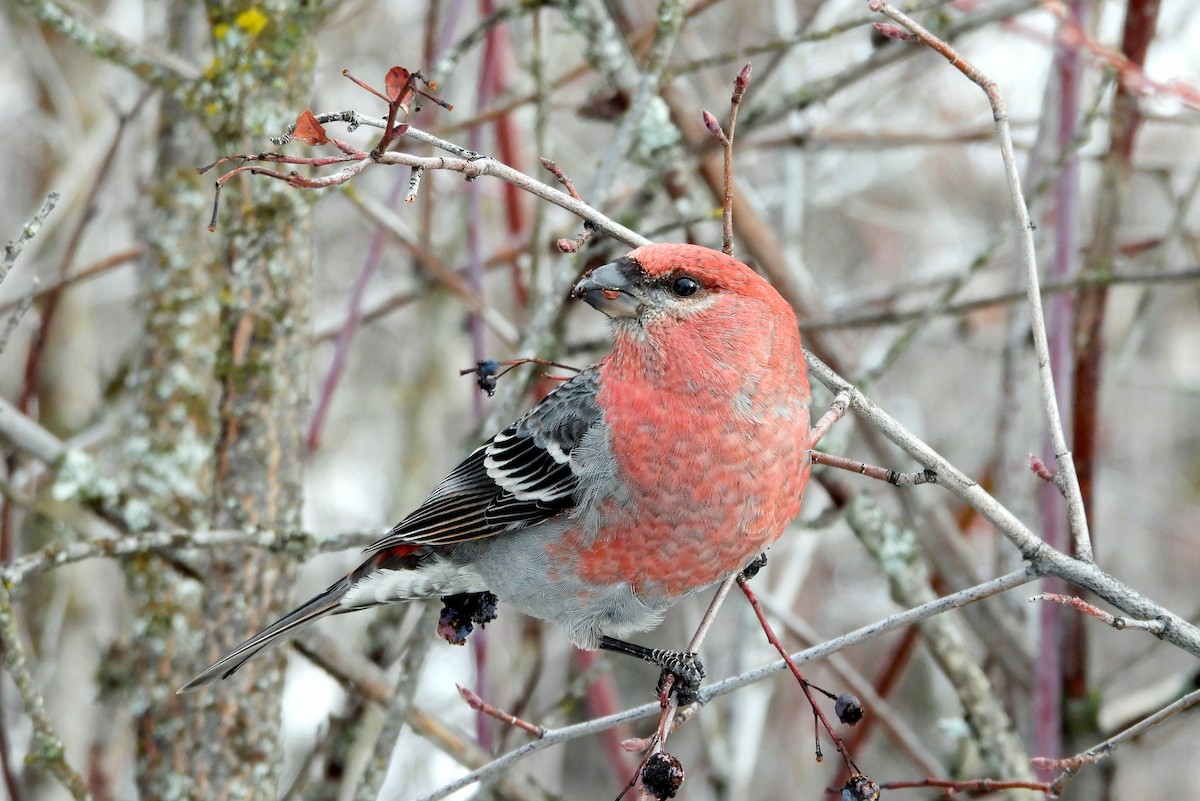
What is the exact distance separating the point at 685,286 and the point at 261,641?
1313mm

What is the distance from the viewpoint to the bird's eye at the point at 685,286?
2615mm

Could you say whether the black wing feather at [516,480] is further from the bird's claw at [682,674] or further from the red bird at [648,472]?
the bird's claw at [682,674]

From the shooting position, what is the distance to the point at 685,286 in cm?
263

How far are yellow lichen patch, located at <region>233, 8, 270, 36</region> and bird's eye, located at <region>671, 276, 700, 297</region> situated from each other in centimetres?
134

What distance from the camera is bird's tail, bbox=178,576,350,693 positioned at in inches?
108

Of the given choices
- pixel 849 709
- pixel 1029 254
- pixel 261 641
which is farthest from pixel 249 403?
pixel 1029 254

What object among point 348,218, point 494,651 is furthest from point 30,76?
point 494,651

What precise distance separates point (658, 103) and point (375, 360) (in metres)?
5.83

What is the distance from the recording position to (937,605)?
6.44 ft

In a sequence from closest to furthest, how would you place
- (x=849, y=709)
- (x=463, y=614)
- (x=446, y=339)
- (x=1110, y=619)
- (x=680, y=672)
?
(x=1110, y=619)
(x=849, y=709)
(x=680, y=672)
(x=463, y=614)
(x=446, y=339)

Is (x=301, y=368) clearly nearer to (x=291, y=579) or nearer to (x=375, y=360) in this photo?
(x=291, y=579)

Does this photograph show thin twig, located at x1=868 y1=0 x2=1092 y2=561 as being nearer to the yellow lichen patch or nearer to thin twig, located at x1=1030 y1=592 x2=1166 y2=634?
thin twig, located at x1=1030 y1=592 x2=1166 y2=634

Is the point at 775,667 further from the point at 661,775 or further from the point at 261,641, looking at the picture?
the point at 261,641

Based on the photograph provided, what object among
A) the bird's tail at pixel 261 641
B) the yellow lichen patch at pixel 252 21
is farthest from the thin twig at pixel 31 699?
the yellow lichen patch at pixel 252 21
